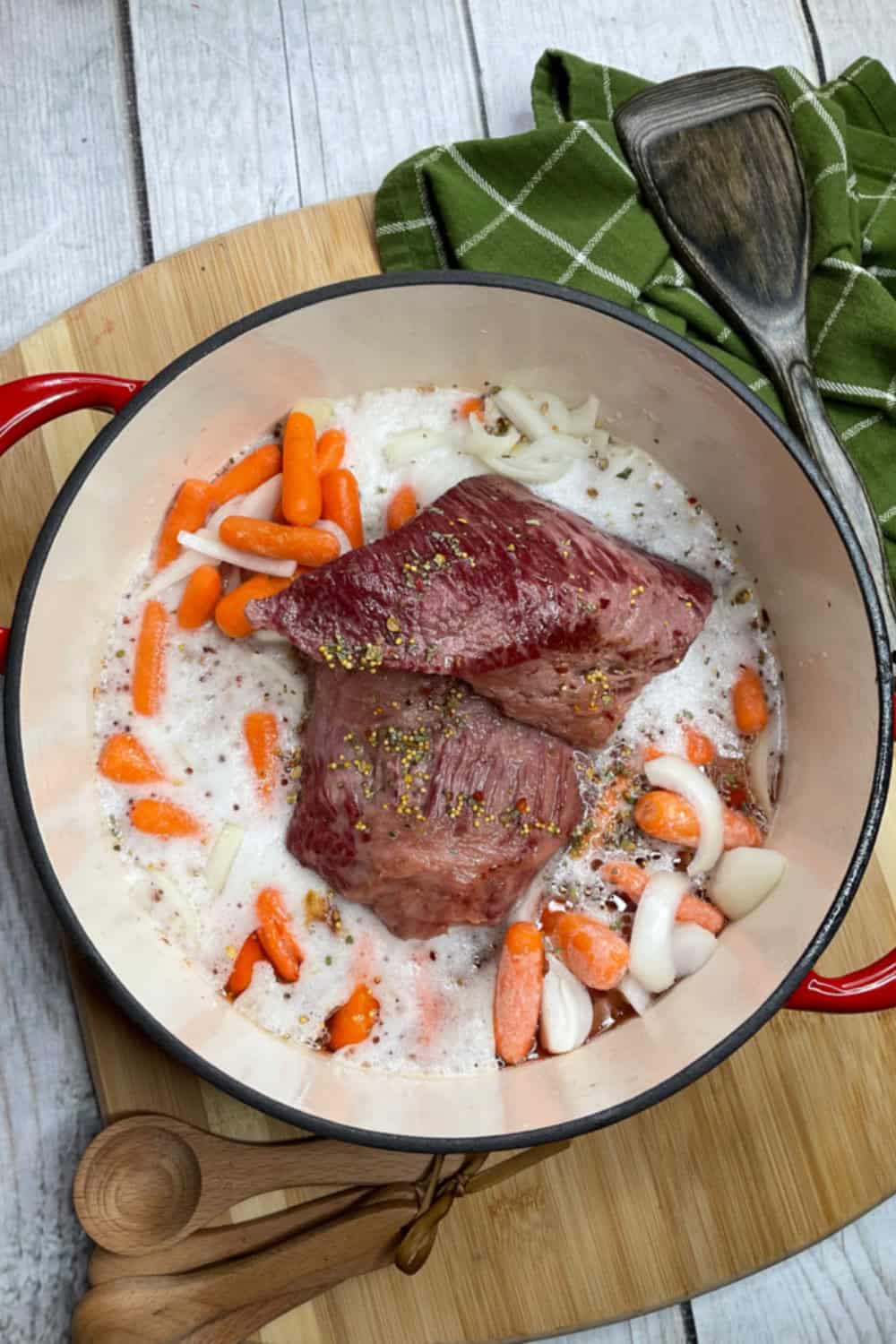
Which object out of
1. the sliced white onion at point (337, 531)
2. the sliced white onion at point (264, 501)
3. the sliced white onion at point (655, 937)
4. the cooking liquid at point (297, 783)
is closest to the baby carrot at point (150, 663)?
the cooking liquid at point (297, 783)

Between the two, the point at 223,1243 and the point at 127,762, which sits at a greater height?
the point at 127,762

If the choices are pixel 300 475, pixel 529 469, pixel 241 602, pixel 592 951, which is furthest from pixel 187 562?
pixel 592 951

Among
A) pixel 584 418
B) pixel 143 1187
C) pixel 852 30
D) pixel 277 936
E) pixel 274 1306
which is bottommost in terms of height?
pixel 274 1306

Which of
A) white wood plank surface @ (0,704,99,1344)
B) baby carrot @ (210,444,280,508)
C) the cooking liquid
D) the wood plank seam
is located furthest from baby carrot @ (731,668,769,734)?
the wood plank seam

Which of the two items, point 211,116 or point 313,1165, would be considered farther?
point 211,116

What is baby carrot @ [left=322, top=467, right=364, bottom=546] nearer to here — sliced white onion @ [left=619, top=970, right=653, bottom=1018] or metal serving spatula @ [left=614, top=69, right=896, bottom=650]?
metal serving spatula @ [left=614, top=69, right=896, bottom=650]

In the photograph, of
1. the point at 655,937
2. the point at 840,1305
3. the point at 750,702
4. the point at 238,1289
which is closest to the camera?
the point at 238,1289

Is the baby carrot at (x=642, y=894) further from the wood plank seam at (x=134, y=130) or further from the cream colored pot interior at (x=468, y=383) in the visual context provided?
the wood plank seam at (x=134, y=130)

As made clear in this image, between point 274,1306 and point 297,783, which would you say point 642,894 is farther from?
point 274,1306
